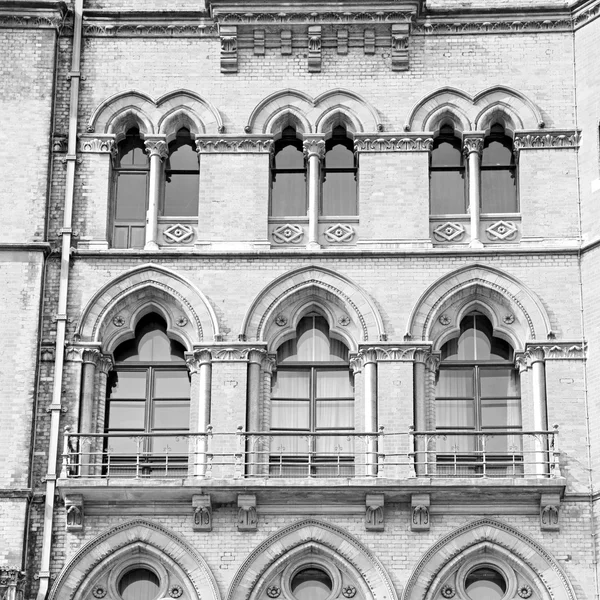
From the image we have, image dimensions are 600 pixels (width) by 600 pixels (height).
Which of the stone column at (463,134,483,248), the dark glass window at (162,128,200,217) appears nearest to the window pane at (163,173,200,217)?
the dark glass window at (162,128,200,217)

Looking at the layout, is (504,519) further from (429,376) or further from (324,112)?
(324,112)

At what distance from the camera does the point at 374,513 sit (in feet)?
98.3

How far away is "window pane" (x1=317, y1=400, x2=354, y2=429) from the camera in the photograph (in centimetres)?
3137

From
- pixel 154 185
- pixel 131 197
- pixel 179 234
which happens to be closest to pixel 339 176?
pixel 179 234

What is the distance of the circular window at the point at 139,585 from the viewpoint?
30.1m

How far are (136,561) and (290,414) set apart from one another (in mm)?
3454

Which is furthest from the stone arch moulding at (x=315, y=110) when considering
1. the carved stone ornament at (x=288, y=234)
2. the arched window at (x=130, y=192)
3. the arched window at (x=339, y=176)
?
the arched window at (x=130, y=192)

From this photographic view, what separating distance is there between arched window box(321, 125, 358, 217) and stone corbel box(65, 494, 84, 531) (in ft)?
20.9

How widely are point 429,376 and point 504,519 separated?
106 inches

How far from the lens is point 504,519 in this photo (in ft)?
98.5

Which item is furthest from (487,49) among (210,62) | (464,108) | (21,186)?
(21,186)

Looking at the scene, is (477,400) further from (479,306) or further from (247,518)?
(247,518)

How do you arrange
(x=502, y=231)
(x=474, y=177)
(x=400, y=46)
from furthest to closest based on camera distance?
(x=400, y=46), (x=474, y=177), (x=502, y=231)

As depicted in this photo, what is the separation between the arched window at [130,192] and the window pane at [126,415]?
106 inches
